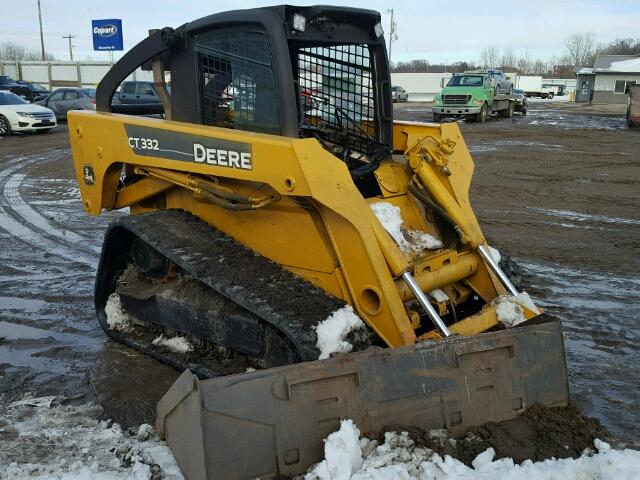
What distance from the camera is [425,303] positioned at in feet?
12.3

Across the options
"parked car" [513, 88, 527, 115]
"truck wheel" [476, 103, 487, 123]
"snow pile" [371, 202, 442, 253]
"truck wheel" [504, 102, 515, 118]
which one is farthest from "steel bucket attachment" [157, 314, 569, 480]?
"parked car" [513, 88, 527, 115]

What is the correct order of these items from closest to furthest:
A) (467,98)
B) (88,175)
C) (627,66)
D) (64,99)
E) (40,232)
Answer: (88,175) → (40,232) → (64,99) → (467,98) → (627,66)

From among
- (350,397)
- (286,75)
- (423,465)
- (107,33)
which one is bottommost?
(423,465)

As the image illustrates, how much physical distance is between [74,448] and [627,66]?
184ft

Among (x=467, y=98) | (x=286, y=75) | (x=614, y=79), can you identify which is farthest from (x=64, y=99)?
(x=614, y=79)

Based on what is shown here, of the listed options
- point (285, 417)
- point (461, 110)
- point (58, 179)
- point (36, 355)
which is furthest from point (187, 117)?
point (461, 110)

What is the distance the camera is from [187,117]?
461cm

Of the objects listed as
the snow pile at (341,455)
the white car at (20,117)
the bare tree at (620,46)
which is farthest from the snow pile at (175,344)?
the bare tree at (620,46)

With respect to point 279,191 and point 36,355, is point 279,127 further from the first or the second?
point 36,355

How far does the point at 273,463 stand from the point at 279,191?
1437 mm

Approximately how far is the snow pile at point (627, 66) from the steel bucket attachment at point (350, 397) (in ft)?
177

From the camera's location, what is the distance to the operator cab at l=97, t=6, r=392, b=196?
4.02m

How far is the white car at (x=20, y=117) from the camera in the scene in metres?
20.4

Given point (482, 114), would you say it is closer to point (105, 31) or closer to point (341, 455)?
point (105, 31)
